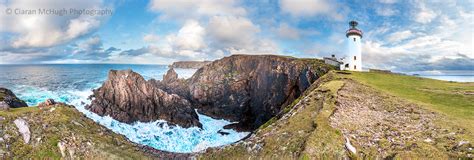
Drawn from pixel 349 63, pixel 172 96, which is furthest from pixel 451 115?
pixel 172 96

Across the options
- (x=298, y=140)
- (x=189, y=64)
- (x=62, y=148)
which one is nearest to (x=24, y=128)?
(x=62, y=148)

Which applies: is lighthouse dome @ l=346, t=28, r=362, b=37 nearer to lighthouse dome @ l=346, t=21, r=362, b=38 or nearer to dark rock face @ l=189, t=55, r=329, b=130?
lighthouse dome @ l=346, t=21, r=362, b=38

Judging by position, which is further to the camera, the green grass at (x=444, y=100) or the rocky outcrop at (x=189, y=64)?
the rocky outcrop at (x=189, y=64)

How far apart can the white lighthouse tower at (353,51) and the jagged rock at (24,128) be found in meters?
41.1

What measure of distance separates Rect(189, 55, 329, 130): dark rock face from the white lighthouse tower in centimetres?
364

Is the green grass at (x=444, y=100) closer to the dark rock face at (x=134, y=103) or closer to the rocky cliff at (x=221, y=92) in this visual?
the rocky cliff at (x=221, y=92)

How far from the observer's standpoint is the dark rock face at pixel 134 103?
46.1m

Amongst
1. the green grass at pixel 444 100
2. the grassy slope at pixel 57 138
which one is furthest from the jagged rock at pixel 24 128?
the green grass at pixel 444 100

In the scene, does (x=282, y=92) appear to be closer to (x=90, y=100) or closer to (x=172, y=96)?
(x=172, y=96)

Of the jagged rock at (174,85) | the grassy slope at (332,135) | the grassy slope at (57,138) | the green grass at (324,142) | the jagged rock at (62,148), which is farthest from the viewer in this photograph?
the jagged rock at (174,85)

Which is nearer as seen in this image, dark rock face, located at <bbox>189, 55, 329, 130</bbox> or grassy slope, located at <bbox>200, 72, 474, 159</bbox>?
grassy slope, located at <bbox>200, 72, 474, 159</bbox>

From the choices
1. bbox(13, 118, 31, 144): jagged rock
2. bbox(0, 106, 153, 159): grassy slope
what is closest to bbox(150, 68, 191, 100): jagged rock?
bbox(0, 106, 153, 159): grassy slope

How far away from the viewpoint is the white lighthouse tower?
44.4m

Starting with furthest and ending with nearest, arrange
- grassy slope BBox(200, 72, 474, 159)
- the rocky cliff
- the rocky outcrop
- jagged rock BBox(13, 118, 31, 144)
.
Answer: the rocky outcrop, the rocky cliff, jagged rock BBox(13, 118, 31, 144), grassy slope BBox(200, 72, 474, 159)
